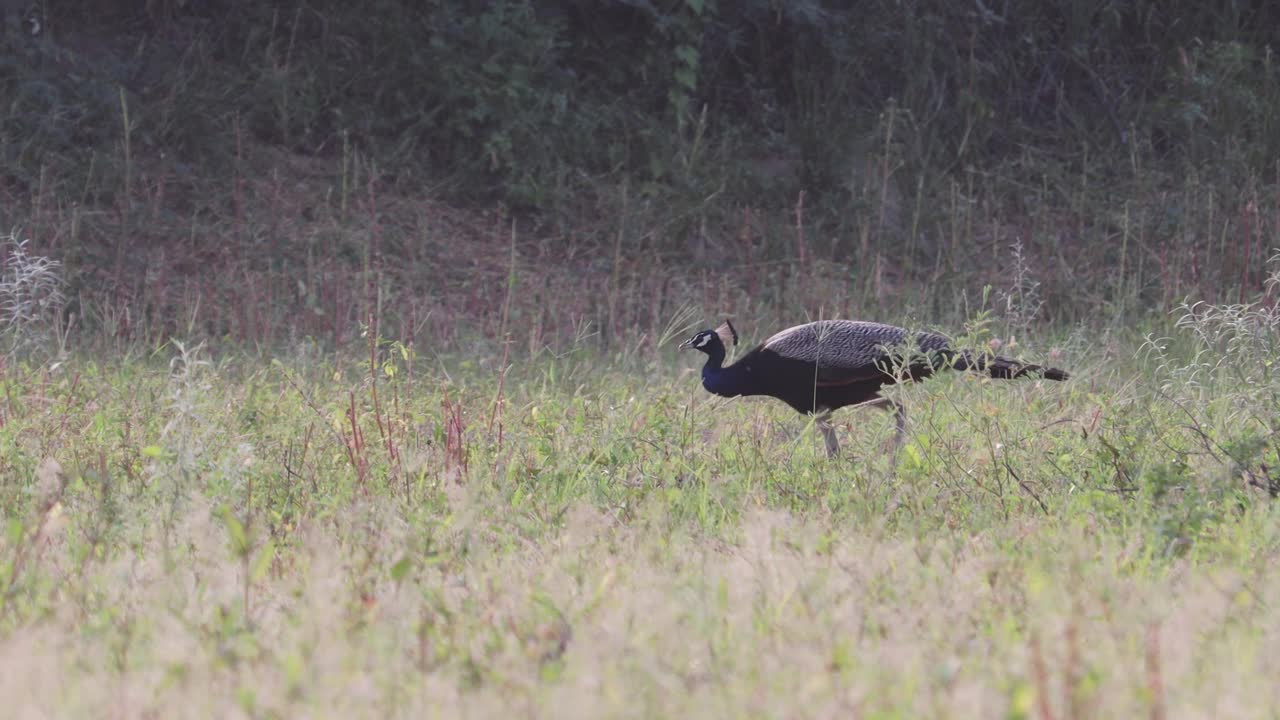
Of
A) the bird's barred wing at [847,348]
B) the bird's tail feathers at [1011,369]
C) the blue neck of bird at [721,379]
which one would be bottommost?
the blue neck of bird at [721,379]

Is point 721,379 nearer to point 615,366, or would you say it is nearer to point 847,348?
point 847,348

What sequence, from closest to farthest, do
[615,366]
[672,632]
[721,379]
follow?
[672,632] < [721,379] < [615,366]

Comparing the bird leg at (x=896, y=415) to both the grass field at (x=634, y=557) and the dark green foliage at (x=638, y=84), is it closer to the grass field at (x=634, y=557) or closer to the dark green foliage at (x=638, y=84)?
the grass field at (x=634, y=557)

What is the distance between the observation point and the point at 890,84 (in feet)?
41.7

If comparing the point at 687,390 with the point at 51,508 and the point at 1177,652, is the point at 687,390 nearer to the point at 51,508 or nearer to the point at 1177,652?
the point at 51,508

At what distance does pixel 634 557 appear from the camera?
3637 mm

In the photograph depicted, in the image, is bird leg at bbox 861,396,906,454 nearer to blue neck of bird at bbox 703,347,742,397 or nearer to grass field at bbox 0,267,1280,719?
grass field at bbox 0,267,1280,719

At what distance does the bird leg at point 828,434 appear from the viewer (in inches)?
202

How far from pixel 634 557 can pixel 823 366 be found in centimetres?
213

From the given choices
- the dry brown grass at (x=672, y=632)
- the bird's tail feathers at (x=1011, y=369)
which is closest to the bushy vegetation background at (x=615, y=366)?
the dry brown grass at (x=672, y=632)

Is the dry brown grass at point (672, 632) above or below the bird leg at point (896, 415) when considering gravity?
above

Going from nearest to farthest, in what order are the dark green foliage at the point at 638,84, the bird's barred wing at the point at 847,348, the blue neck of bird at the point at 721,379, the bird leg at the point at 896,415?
the bird leg at the point at 896,415 → the bird's barred wing at the point at 847,348 → the blue neck of bird at the point at 721,379 → the dark green foliage at the point at 638,84

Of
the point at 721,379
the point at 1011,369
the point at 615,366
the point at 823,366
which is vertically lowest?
the point at 615,366

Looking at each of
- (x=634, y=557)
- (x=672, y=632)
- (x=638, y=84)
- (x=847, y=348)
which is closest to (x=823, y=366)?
(x=847, y=348)
